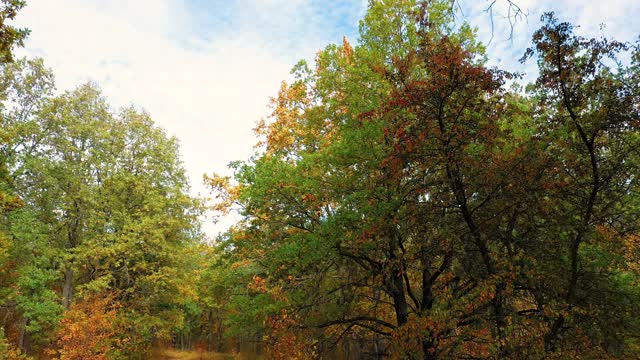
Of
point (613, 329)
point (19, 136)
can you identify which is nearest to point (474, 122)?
point (613, 329)

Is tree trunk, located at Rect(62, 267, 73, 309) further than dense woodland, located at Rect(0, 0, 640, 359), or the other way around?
tree trunk, located at Rect(62, 267, 73, 309)

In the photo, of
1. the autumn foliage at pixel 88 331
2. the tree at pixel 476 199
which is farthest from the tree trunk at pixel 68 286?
the tree at pixel 476 199

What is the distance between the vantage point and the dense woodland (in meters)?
8.86

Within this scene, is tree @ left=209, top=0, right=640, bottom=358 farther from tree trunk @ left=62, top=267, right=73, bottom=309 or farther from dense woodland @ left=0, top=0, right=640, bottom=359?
tree trunk @ left=62, top=267, right=73, bottom=309

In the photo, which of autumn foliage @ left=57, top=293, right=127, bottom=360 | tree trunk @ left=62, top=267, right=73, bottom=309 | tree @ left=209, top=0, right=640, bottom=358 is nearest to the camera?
tree @ left=209, top=0, right=640, bottom=358

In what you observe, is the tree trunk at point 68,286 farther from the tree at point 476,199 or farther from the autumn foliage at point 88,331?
the tree at point 476,199

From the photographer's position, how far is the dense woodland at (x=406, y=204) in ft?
29.1

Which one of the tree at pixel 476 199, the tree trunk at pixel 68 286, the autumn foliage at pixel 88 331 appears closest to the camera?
the tree at pixel 476 199

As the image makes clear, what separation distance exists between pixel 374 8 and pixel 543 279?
10.3 metres

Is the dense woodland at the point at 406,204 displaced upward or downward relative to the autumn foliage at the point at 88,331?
upward

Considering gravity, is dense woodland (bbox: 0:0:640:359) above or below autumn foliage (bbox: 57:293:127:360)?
above

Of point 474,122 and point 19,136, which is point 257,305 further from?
point 19,136

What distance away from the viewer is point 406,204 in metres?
10.7

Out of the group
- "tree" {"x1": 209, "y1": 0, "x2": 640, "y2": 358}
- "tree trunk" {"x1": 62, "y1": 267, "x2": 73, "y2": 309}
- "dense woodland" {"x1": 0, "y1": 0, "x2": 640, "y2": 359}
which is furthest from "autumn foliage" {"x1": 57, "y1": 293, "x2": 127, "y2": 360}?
"tree" {"x1": 209, "y1": 0, "x2": 640, "y2": 358}
